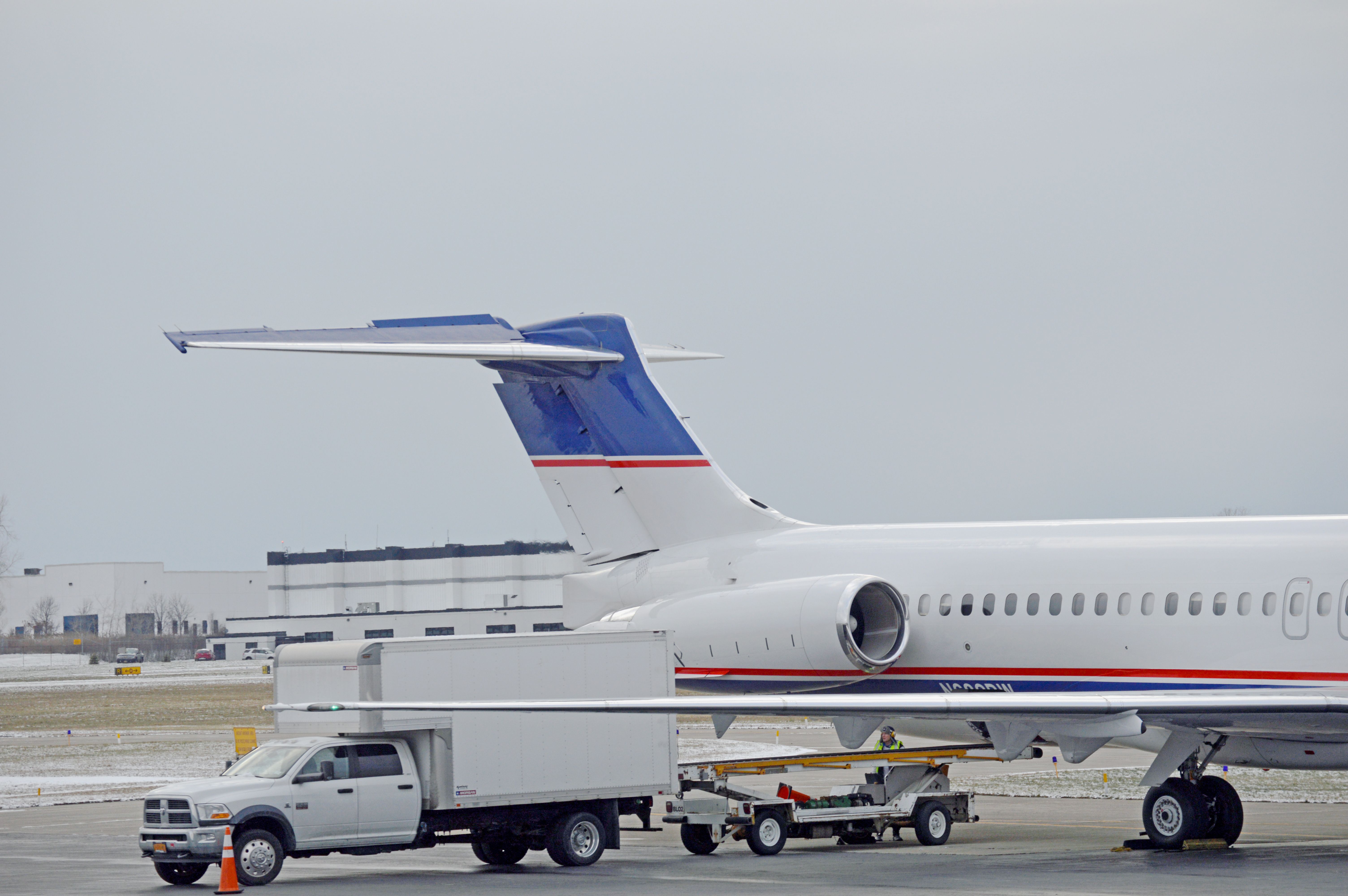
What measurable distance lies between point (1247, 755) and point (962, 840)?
402 cm

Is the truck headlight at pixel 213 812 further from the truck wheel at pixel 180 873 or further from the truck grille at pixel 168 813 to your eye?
the truck wheel at pixel 180 873

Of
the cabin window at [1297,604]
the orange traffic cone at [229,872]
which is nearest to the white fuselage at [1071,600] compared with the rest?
the cabin window at [1297,604]

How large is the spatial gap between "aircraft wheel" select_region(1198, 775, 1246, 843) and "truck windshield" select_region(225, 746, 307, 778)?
10964 mm

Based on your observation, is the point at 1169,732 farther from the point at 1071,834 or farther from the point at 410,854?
the point at 410,854

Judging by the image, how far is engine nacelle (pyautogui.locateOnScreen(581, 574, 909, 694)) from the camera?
23.9 m

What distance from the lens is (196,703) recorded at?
219ft

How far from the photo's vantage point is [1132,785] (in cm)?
3091

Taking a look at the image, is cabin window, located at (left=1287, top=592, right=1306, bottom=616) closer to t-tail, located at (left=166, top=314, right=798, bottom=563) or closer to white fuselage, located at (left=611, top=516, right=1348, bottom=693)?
white fuselage, located at (left=611, top=516, right=1348, bottom=693)

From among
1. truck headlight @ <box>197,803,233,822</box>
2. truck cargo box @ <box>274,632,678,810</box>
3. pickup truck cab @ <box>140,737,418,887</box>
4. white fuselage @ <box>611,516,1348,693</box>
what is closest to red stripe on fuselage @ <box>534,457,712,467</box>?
white fuselage @ <box>611,516,1348,693</box>

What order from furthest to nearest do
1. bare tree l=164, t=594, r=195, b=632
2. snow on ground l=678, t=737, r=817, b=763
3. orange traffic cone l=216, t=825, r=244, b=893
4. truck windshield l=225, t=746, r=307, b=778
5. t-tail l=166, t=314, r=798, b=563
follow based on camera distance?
bare tree l=164, t=594, r=195, b=632 < snow on ground l=678, t=737, r=817, b=763 < t-tail l=166, t=314, r=798, b=563 < truck windshield l=225, t=746, r=307, b=778 < orange traffic cone l=216, t=825, r=244, b=893

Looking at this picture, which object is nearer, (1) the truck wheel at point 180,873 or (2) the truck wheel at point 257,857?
(2) the truck wheel at point 257,857

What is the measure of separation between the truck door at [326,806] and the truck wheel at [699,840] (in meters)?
4.55

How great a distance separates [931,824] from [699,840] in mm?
3253

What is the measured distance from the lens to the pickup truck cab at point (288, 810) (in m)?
19.4
